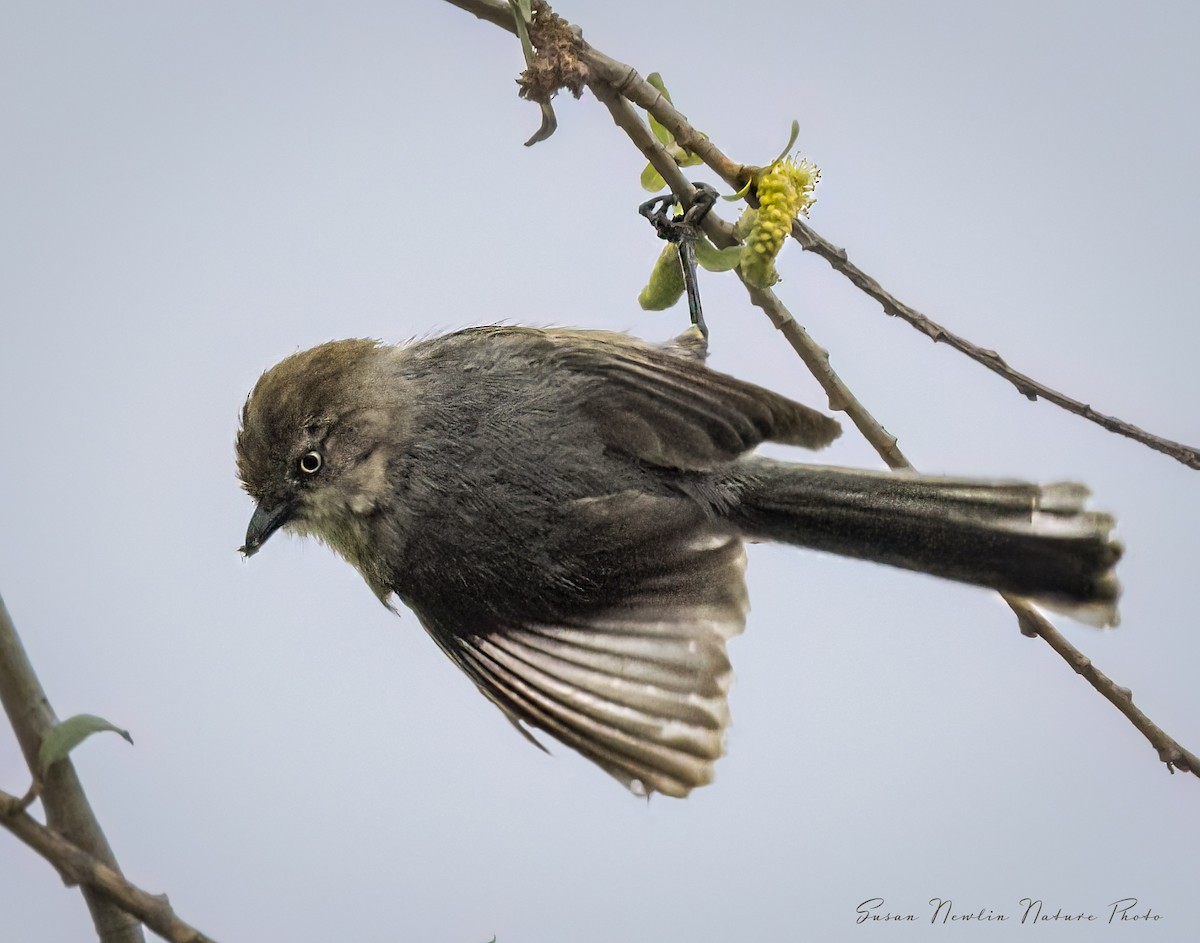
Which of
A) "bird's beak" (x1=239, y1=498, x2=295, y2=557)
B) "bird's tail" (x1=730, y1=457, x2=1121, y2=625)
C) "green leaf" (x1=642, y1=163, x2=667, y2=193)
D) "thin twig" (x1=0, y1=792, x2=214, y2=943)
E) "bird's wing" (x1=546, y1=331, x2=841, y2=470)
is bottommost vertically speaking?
"thin twig" (x1=0, y1=792, x2=214, y2=943)

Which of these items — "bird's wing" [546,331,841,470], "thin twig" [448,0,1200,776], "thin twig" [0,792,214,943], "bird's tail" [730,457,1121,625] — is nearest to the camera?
"thin twig" [0,792,214,943]

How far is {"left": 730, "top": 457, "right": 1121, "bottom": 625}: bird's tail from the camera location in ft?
6.86

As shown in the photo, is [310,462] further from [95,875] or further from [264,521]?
[95,875]

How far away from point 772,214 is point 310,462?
973 mm

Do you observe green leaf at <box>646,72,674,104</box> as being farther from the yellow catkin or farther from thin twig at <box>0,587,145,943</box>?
thin twig at <box>0,587,145,943</box>

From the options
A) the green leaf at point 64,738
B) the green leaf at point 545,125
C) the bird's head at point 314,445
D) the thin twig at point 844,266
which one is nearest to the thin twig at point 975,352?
the thin twig at point 844,266

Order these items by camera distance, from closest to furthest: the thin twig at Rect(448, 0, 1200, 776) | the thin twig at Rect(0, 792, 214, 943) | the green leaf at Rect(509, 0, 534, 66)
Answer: the thin twig at Rect(0, 792, 214, 943) → the green leaf at Rect(509, 0, 534, 66) → the thin twig at Rect(448, 0, 1200, 776)

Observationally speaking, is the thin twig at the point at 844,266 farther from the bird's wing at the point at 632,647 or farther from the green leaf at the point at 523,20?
the bird's wing at the point at 632,647

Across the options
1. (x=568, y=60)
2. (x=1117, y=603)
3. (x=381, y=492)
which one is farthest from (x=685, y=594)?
(x=568, y=60)

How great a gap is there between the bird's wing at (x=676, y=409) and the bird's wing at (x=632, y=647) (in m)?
0.12

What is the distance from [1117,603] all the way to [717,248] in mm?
917

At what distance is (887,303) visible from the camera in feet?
6.92

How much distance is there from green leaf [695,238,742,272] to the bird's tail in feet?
1.40

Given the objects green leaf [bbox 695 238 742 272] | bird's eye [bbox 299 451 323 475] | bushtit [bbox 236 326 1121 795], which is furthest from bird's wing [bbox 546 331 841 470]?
bird's eye [bbox 299 451 323 475]
